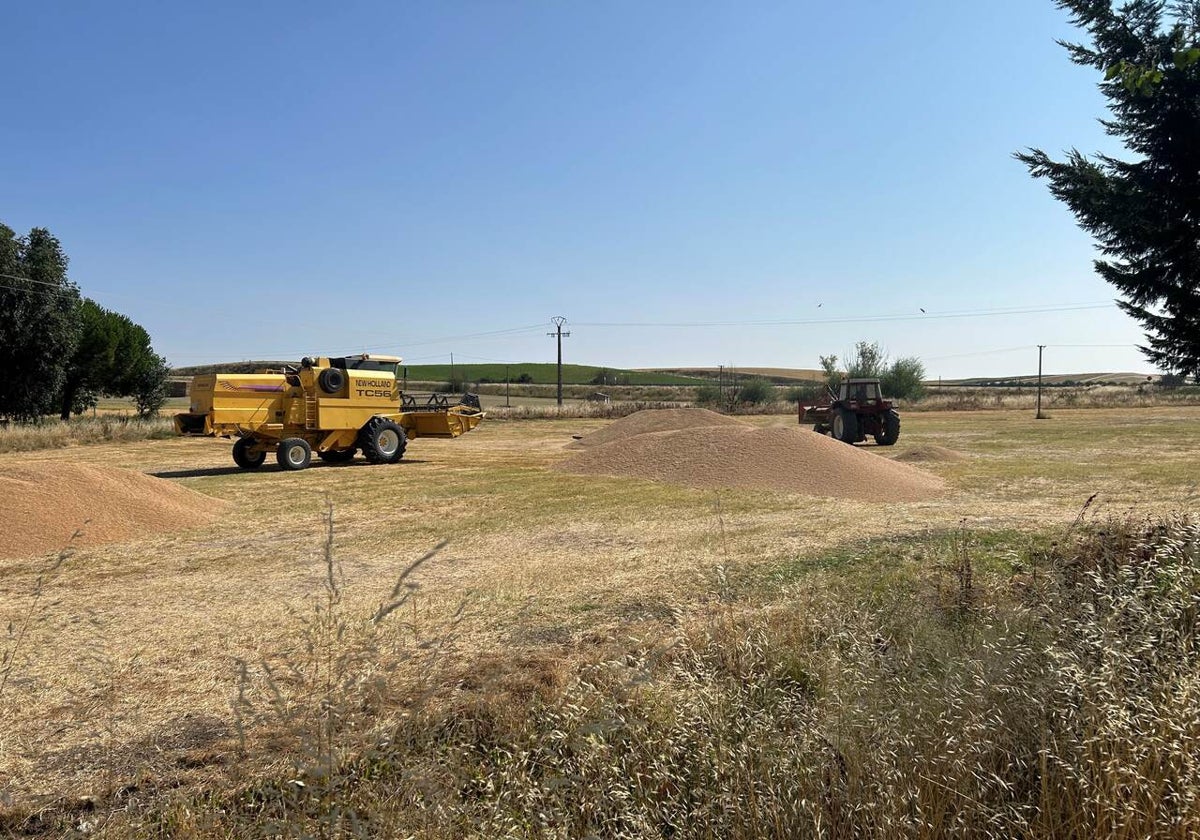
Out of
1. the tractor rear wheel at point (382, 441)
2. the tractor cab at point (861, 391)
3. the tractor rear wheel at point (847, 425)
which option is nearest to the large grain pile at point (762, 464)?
the tractor rear wheel at point (382, 441)

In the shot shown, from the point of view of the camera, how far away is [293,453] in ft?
54.3

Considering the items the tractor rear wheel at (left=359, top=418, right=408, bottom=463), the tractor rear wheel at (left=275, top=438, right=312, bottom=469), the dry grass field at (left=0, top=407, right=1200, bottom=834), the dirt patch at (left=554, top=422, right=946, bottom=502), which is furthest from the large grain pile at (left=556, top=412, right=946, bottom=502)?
the tractor rear wheel at (left=275, top=438, right=312, bottom=469)

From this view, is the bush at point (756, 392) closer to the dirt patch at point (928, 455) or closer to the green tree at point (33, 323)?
the dirt patch at point (928, 455)

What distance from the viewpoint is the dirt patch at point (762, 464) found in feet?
43.3

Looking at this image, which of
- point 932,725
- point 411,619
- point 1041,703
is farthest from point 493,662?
point 1041,703

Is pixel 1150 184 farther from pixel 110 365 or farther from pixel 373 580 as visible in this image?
pixel 110 365

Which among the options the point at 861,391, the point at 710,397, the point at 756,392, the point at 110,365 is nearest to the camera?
the point at 861,391

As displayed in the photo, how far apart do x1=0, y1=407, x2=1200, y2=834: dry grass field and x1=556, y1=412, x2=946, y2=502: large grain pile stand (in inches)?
28.5

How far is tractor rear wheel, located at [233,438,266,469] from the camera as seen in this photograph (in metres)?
17.2

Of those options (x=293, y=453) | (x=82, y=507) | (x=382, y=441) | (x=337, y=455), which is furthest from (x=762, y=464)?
(x=82, y=507)

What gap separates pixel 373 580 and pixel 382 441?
11.3 m

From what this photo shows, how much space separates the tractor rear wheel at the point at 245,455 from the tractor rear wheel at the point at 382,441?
227 cm

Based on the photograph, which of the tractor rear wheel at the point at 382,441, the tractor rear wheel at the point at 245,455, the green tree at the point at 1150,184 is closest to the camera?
the green tree at the point at 1150,184

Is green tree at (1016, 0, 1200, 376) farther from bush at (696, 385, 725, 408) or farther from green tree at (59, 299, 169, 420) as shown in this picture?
bush at (696, 385, 725, 408)
